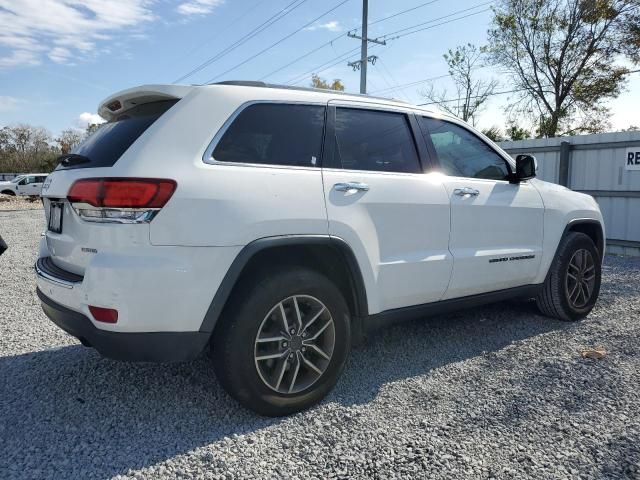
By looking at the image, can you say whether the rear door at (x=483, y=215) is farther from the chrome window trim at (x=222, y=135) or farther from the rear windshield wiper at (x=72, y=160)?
the rear windshield wiper at (x=72, y=160)

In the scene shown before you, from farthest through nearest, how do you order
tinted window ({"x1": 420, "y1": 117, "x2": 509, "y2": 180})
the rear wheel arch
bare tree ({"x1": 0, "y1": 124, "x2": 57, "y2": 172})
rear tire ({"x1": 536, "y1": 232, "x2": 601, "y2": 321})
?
bare tree ({"x1": 0, "y1": 124, "x2": 57, "y2": 172}), rear tire ({"x1": 536, "y1": 232, "x2": 601, "y2": 321}), tinted window ({"x1": 420, "y1": 117, "x2": 509, "y2": 180}), the rear wheel arch

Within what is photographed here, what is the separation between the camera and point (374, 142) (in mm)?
3357

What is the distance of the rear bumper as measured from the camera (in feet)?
8.01

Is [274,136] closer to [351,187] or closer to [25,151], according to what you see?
[351,187]

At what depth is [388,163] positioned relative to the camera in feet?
11.0

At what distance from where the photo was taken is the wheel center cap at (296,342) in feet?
9.41

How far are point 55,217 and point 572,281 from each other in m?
4.35

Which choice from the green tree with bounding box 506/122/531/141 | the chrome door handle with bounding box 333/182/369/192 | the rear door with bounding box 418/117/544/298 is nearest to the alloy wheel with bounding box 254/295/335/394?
the chrome door handle with bounding box 333/182/369/192

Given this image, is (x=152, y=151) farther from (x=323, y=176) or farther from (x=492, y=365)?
(x=492, y=365)

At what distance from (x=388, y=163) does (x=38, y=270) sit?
2.27 m

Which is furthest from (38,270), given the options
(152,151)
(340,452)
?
(340,452)

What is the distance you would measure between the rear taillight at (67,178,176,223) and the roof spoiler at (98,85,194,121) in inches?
24.2

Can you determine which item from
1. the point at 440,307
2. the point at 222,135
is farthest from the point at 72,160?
the point at 440,307

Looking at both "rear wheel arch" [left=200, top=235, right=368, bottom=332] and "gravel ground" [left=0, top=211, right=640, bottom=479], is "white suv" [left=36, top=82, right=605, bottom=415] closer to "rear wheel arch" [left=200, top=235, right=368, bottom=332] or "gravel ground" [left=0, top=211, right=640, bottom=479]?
"rear wheel arch" [left=200, top=235, right=368, bottom=332]
